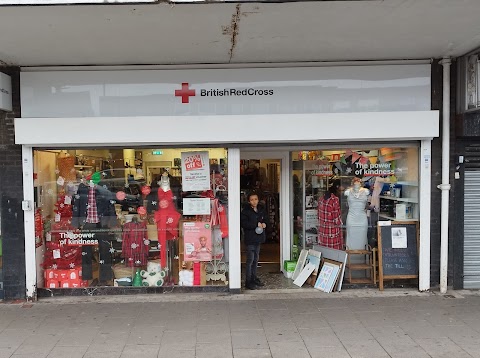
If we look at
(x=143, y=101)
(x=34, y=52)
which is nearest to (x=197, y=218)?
(x=143, y=101)

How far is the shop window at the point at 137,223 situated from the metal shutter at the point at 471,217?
3.71 metres

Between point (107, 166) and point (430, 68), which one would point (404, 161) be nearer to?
point (430, 68)

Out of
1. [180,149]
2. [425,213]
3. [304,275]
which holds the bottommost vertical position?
[304,275]

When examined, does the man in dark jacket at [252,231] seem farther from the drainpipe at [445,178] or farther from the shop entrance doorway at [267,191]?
the drainpipe at [445,178]

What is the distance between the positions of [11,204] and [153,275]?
2342 mm

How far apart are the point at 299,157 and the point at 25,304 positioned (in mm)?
4892

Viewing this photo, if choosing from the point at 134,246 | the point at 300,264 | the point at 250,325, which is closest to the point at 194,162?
the point at 134,246

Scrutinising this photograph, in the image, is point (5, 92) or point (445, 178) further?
Answer: point (445, 178)

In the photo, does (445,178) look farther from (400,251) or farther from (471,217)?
(400,251)

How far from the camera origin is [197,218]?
21.7 ft

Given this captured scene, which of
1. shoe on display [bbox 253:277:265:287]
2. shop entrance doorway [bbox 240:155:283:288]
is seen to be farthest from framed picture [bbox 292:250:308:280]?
shop entrance doorway [bbox 240:155:283:288]

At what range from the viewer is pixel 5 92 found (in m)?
5.96

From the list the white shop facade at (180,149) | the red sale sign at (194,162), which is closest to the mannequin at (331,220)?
the white shop facade at (180,149)

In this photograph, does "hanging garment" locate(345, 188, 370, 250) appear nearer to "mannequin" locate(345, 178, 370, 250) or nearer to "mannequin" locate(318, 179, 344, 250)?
"mannequin" locate(345, 178, 370, 250)
